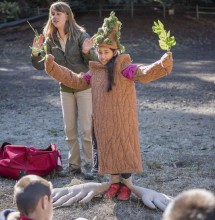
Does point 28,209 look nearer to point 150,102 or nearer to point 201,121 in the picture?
point 201,121

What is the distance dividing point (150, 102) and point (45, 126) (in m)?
2.54

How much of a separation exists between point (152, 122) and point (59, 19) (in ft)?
10.4

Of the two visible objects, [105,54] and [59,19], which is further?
[59,19]

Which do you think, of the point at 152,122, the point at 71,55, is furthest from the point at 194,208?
the point at 152,122

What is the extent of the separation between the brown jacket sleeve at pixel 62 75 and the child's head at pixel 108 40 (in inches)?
12.9

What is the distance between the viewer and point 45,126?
7.86 m

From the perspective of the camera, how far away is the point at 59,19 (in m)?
5.31

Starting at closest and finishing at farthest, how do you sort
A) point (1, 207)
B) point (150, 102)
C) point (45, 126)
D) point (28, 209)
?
point (28, 209), point (1, 207), point (45, 126), point (150, 102)

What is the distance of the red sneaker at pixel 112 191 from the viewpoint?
477cm

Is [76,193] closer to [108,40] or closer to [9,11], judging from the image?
[108,40]

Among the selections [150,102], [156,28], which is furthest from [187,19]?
[156,28]

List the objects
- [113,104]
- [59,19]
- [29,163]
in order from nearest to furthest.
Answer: [113,104] → [59,19] → [29,163]

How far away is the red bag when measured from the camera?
17.7 ft

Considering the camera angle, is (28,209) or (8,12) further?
(8,12)
